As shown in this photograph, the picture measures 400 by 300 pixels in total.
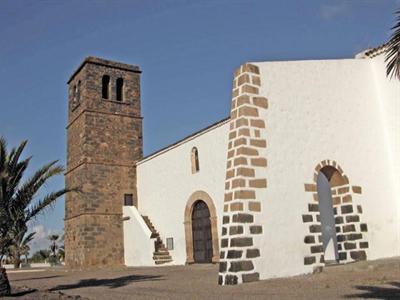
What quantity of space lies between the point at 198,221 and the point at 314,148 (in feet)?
22.8

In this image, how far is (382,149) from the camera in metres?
11.7

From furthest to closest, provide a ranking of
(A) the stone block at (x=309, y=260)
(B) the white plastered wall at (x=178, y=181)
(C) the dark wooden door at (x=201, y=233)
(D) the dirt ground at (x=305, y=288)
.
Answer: (C) the dark wooden door at (x=201, y=233)
(B) the white plastered wall at (x=178, y=181)
(A) the stone block at (x=309, y=260)
(D) the dirt ground at (x=305, y=288)

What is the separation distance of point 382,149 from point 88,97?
1296cm

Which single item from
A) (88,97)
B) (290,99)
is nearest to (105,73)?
(88,97)

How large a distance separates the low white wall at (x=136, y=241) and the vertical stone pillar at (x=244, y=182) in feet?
31.2

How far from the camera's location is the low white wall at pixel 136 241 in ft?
57.0

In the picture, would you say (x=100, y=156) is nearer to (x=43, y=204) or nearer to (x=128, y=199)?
(x=128, y=199)

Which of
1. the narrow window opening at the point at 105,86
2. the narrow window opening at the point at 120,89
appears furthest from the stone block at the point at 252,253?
the narrow window opening at the point at 120,89

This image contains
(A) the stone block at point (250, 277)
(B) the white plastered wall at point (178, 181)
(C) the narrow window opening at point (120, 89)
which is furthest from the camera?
(C) the narrow window opening at point (120, 89)

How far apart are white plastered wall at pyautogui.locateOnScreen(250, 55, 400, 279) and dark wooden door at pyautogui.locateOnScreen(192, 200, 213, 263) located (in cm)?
590

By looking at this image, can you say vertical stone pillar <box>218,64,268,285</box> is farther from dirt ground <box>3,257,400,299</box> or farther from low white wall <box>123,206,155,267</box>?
low white wall <box>123,206,155,267</box>

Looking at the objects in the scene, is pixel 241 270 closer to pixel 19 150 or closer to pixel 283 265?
pixel 283 265

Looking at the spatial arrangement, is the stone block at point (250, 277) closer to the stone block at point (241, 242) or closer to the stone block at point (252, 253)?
the stone block at point (252, 253)

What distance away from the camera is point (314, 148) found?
385 inches
